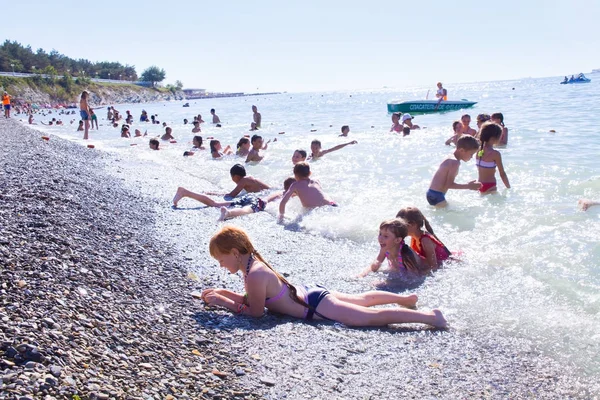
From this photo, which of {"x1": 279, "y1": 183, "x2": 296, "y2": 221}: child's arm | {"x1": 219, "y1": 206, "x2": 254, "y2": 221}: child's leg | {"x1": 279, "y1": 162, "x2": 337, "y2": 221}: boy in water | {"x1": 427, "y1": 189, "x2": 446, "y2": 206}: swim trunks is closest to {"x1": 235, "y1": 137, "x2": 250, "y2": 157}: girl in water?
{"x1": 219, "y1": 206, "x2": 254, "y2": 221}: child's leg

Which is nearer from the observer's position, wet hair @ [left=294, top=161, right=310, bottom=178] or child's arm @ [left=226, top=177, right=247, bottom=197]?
wet hair @ [left=294, top=161, right=310, bottom=178]

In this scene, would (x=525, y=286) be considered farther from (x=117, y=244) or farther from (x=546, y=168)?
(x=546, y=168)

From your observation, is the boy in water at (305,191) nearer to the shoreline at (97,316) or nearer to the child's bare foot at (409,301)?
the shoreline at (97,316)

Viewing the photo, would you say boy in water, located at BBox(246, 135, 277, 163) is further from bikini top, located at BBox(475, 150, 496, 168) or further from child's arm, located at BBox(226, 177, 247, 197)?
bikini top, located at BBox(475, 150, 496, 168)

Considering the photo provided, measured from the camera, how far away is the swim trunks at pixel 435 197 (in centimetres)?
822

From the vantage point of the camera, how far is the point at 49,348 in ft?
9.14

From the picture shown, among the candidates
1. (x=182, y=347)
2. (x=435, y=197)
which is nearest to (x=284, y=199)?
(x=435, y=197)

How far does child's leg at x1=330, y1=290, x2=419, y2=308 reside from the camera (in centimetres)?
442

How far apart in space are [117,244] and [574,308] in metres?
4.48

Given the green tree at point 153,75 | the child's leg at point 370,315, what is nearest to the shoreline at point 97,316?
the child's leg at point 370,315

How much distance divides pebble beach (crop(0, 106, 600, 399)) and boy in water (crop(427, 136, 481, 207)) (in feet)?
10.2

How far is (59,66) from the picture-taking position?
369 ft

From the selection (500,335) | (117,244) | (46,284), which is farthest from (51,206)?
(500,335)

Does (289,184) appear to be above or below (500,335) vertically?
above
